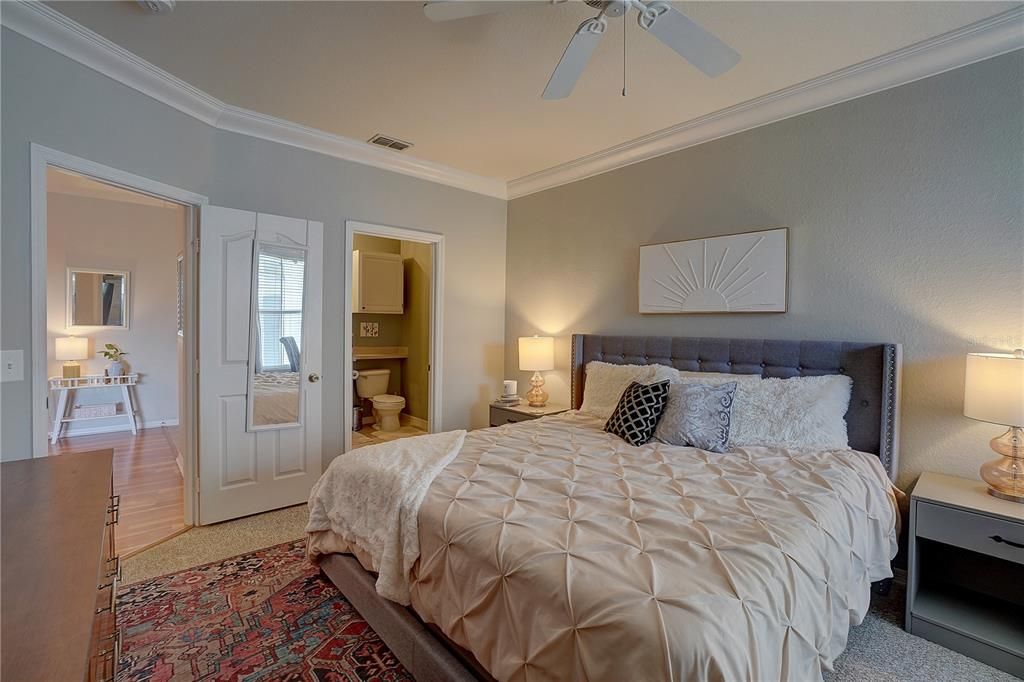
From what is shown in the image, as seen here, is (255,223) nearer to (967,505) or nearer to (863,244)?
(863,244)

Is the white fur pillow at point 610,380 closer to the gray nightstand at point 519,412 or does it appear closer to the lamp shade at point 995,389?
the gray nightstand at point 519,412

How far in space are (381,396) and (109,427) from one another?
3236 mm

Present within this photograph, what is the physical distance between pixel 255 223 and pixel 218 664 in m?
2.61

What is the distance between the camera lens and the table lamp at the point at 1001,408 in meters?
1.88

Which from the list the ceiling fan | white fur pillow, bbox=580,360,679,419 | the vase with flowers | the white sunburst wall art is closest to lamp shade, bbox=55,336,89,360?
the vase with flowers

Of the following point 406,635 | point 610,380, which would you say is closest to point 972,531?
point 610,380

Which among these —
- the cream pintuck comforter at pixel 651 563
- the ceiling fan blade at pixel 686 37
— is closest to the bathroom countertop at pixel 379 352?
the cream pintuck comforter at pixel 651 563

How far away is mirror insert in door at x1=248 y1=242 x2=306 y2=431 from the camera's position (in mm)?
3236

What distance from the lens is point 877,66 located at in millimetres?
2457

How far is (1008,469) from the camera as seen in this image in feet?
6.53

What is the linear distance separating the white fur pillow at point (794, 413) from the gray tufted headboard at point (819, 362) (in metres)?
0.08

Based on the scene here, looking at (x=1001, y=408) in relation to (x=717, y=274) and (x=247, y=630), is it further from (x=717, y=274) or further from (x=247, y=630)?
(x=247, y=630)

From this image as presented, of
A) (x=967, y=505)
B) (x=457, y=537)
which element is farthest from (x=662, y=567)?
(x=967, y=505)

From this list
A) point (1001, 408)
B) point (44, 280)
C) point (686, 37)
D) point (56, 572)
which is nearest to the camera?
point (56, 572)
